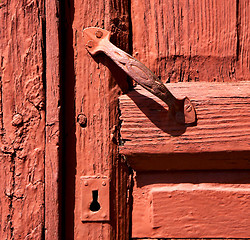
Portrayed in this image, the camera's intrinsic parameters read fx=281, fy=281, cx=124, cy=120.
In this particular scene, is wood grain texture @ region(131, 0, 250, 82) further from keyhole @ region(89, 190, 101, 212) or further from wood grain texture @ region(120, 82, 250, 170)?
keyhole @ region(89, 190, 101, 212)

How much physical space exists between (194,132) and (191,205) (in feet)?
0.53

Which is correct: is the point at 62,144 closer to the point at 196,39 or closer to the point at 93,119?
the point at 93,119

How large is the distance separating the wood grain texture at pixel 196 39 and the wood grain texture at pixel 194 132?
0.05m

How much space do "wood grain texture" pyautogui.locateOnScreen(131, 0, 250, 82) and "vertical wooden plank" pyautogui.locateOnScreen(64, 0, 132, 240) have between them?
0.09 m

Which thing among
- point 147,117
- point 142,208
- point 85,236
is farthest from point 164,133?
point 85,236

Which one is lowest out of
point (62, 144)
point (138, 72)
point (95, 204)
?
point (95, 204)

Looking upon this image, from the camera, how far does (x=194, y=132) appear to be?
61 centimetres

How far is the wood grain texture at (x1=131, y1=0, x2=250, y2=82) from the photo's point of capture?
0.66 m

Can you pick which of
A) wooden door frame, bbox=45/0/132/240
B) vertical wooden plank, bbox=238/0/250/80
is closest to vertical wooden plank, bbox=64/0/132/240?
wooden door frame, bbox=45/0/132/240

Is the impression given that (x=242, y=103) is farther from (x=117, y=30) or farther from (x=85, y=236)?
(x=85, y=236)

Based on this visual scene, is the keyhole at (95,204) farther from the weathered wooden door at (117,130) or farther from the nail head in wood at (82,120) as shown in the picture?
the nail head in wood at (82,120)

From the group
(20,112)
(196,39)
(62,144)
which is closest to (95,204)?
(62,144)

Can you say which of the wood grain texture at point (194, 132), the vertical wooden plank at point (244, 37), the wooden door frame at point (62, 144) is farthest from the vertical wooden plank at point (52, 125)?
the vertical wooden plank at point (244, 37)

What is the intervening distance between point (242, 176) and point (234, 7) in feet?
1.29
